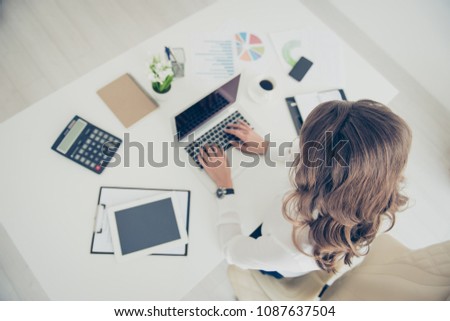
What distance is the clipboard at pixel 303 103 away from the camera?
1288mm

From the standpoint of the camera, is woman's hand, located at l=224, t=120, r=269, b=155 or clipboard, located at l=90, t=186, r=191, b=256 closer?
clipboard, located at l=90, t=186, r=191, b=256

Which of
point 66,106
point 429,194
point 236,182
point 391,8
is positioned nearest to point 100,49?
point 66,106

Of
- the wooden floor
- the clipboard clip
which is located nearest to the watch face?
the clipboard clip

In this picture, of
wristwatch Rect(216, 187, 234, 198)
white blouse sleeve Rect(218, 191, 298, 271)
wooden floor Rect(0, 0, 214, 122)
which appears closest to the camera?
white blouse sleeve Rect(218, 191, 298, 271)

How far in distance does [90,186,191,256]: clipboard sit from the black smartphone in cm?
68

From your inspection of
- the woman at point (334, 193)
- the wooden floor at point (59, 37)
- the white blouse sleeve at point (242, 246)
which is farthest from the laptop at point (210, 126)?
the wooden floor at point (59, 37)

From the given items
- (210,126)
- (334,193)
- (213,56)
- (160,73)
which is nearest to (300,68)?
(213,56)

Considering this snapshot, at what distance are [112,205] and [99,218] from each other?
0.19 feet

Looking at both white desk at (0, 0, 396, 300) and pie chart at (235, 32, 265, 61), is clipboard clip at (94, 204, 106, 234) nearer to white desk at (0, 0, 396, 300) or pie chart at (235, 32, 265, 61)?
white desk at (0, 0, 396, 300)

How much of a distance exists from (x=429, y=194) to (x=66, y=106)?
214cm

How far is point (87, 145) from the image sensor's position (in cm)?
114

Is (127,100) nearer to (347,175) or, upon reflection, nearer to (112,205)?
(112,205)

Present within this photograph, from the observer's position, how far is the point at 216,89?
3.77ft

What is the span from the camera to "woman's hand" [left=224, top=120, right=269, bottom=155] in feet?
3.96
